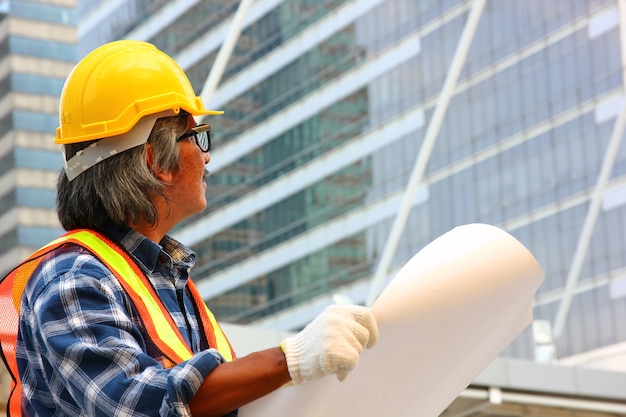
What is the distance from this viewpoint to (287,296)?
54156 mm

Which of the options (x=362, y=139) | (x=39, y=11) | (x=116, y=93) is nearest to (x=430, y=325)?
(x=116, y=93)

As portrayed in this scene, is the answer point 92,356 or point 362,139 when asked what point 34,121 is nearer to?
point 362,139

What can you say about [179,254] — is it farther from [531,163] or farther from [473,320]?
[531,163]

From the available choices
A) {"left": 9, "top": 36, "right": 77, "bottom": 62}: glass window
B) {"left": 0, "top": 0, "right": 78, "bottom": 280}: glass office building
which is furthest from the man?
{"left": 9, "top": 36, "right": 77, "bottom": 62}: glass window

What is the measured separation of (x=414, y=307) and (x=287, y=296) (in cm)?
5213

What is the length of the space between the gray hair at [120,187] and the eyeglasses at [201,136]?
0.04m

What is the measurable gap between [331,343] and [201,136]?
2.53 ft

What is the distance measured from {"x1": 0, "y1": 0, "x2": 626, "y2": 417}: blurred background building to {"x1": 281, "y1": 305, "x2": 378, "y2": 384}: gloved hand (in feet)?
118

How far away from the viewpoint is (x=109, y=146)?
2.49 m

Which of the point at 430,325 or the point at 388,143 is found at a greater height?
the point at 388,143

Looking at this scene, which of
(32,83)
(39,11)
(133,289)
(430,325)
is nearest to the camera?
(430,325)

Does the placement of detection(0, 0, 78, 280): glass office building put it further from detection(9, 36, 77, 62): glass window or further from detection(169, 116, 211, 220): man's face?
detection(169, 116, 211, 220): man's face

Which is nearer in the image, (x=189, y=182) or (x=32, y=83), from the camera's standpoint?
(x=189, y=182)

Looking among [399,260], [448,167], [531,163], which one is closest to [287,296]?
[399,260]
